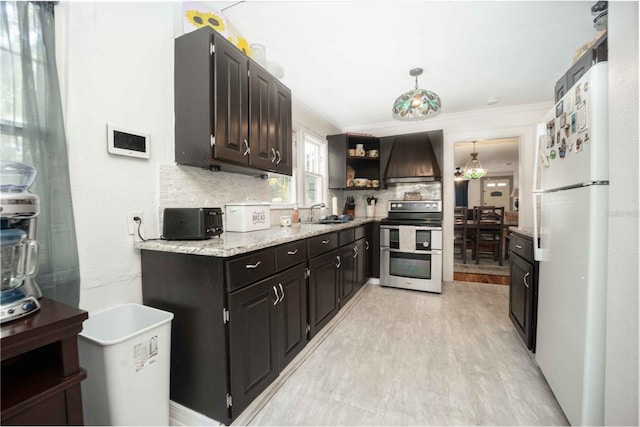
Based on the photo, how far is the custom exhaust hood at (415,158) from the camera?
3.76 metres

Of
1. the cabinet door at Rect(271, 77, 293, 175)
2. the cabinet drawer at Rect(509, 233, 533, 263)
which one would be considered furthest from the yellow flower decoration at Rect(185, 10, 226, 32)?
the cabinet drawer at Rect(509, 233, 533, 263)

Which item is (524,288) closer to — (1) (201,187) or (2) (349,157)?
(1) (201,187)

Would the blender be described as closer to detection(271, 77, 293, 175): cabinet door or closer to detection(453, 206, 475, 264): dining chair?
detection(271, 77, 293, 175): cabinet door

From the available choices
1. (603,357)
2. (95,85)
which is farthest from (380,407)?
(95,85)

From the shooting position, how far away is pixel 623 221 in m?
0.98

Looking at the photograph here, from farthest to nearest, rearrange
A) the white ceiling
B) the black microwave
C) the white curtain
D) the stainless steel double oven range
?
the stainless steel double oven range < the white ceiling < the black microwave < the white curtain

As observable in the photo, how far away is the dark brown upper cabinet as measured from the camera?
1.56m

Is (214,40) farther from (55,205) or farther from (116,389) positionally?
(116,389)

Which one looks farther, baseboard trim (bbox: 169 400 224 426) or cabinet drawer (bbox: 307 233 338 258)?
cabinet drawer (bbox: 307 233 338 258)

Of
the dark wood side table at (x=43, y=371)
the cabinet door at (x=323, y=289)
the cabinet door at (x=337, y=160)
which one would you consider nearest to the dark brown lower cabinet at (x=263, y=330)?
the cabinet door at (x=323, y=289)

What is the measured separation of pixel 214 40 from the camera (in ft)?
5.08

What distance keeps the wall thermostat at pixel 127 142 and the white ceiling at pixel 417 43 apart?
1093 mm

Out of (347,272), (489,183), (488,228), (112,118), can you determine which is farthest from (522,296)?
(489,183)

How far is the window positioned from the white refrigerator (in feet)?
7.12
